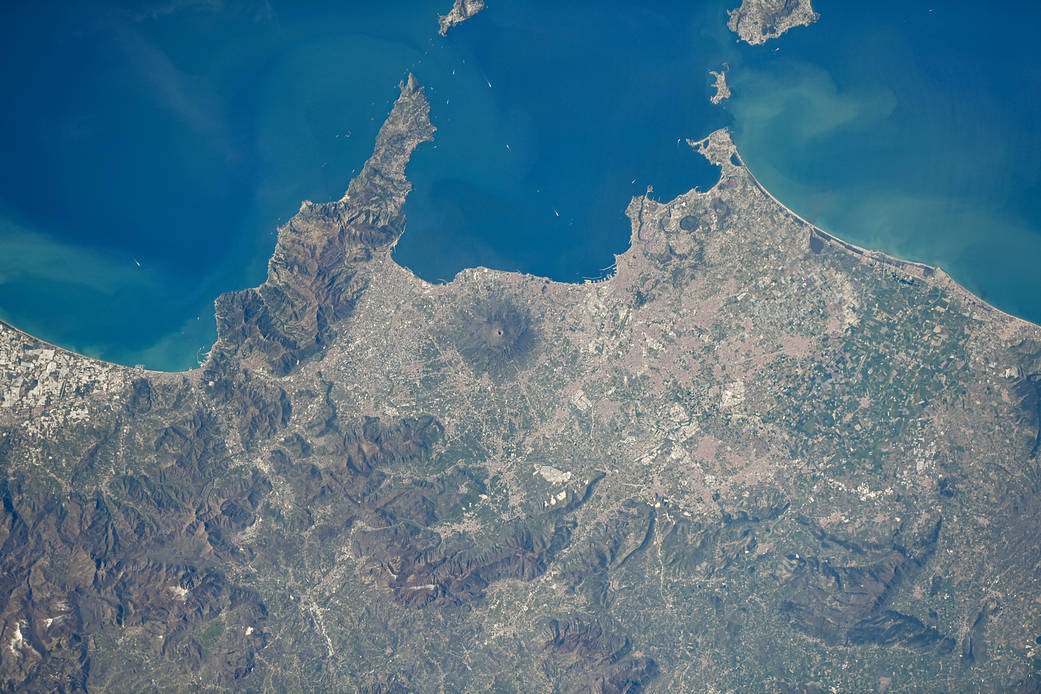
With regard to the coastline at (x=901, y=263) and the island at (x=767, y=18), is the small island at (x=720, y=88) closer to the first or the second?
the island at (x=767, y=18)

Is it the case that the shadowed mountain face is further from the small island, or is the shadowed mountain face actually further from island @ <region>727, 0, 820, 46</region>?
island @ <region>727, 0, 820, 46</region>

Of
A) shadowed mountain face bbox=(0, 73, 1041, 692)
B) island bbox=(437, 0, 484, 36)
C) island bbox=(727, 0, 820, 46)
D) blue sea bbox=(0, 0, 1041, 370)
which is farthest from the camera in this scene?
island bbox=(727, 0, 820, 46)

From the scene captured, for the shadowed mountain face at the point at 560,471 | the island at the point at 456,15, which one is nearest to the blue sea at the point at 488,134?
the island at the point at 456,15

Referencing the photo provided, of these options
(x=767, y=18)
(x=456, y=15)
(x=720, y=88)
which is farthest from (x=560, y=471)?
(x=767, y=18)

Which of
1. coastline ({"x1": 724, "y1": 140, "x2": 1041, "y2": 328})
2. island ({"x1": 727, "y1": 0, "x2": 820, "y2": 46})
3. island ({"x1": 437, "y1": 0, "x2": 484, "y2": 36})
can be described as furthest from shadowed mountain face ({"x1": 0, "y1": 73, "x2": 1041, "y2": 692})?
island ({"x1": 727, "y1": 0, "x2": 820, "y2": 46})

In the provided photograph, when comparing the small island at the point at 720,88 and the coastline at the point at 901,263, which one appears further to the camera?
the small island at the point at 720,88

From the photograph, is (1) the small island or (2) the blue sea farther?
(1) the small island

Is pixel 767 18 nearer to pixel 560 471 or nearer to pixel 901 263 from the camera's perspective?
pixel 901 263
